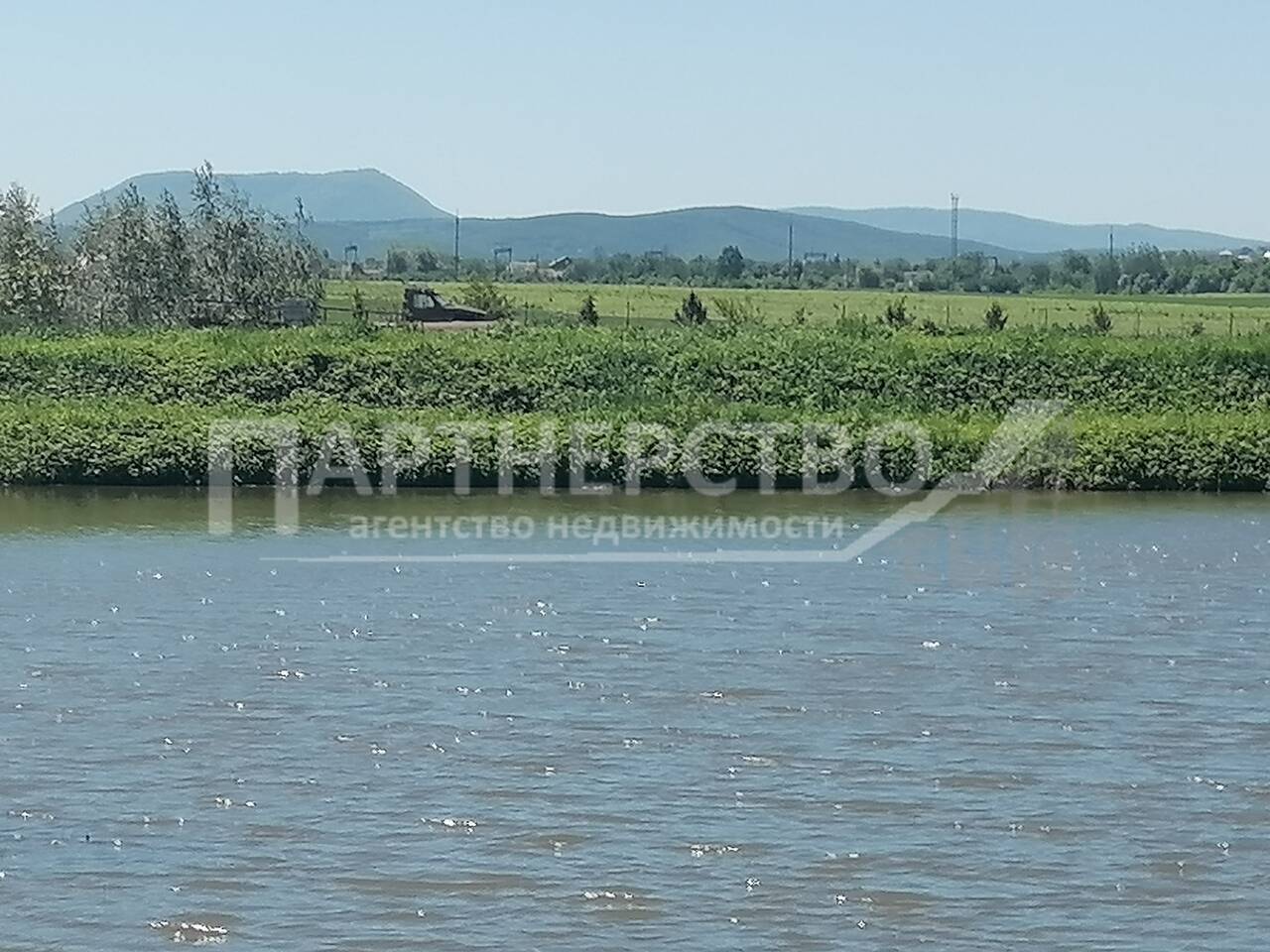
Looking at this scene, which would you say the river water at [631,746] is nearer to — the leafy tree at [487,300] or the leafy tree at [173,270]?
the leafy tree at [173,270]

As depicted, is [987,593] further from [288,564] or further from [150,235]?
[150,235]

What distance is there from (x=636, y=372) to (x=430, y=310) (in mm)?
12595

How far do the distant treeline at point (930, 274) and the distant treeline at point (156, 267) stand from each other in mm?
40968

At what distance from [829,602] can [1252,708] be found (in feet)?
19.4

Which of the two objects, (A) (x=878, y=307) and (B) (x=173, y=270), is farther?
(A) (x=878, y=307)

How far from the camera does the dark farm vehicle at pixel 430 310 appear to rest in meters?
48.8

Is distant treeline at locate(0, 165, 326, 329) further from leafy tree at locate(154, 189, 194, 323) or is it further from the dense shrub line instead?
the dense shrub line

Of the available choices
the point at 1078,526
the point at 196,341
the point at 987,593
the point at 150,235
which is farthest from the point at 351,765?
the point at 150,235

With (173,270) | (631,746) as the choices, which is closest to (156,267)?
(173,270)

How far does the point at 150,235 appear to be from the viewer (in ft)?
151

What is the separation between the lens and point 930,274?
10144cm

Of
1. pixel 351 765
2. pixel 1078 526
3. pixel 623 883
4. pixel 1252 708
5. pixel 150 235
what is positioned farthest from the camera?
pixel 150 235
